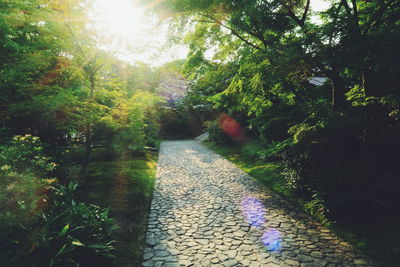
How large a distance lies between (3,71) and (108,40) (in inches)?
134

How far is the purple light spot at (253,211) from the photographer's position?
620cm

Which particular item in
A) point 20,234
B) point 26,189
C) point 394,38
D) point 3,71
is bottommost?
point 20,234

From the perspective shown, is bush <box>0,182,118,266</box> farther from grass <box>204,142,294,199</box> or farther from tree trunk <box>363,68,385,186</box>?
tree trunk <box>363,68,385,186</box>

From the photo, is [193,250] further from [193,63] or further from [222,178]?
[193,63]

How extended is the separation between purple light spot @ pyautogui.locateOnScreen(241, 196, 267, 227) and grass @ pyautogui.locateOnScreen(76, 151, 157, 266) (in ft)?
9.55

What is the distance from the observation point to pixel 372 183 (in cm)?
584

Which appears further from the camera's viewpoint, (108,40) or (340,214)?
(108,40)

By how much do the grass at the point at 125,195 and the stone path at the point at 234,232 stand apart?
307 mm

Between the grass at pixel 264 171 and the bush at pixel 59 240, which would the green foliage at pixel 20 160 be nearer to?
the bush at pixel 59 240

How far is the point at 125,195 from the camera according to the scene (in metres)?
8.01

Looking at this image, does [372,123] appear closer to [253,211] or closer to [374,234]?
[374,234]

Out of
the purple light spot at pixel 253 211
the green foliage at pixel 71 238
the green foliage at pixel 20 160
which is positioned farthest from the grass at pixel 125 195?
the purple light spot at pixel 253 211

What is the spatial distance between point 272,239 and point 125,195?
5.12m

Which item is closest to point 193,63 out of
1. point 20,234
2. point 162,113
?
point 20,234
